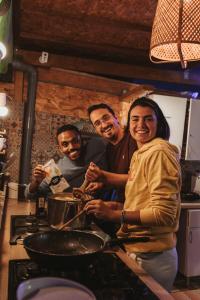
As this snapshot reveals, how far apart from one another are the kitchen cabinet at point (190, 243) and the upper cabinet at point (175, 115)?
94 cm

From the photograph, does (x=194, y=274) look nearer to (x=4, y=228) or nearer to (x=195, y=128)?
(x=195, y=128)

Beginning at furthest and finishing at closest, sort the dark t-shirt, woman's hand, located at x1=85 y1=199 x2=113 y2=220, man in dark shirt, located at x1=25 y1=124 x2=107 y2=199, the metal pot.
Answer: man in dark shirt, located at x1=25 y1=124 x2=107 y2=199 → the dark t-shirt → the metal pot → woman's hand, located at x1=85 y1=199 x2=113 y2=220

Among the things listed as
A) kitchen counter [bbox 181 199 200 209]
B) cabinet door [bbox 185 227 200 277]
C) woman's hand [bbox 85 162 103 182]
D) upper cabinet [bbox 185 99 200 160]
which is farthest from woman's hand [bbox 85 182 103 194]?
upper cabinet [bbox 185 99 200 160]

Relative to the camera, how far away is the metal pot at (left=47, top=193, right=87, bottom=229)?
68.9 inches

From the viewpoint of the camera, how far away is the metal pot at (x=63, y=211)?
5.74 ft

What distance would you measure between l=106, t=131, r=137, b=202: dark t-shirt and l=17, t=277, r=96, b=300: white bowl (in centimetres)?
121

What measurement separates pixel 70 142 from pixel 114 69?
194cm

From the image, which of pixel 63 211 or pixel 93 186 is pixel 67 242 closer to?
pixel 63 211

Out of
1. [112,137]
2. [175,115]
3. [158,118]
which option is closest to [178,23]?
[158,118]

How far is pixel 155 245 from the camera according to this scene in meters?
1.48

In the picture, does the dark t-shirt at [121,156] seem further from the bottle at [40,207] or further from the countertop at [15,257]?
the countertop at [15,257]

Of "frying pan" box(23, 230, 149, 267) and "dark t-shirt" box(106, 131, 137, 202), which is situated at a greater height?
"dark t-shirt" box(106, 131, 137, 202)

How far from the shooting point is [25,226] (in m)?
1.94

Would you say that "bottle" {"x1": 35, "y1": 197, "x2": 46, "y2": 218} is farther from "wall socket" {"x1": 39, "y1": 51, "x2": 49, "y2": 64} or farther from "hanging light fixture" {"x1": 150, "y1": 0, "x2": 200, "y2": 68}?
"wall socket" {"x1": 39, "y1": 51, "x2": 49, "y2": 64}
